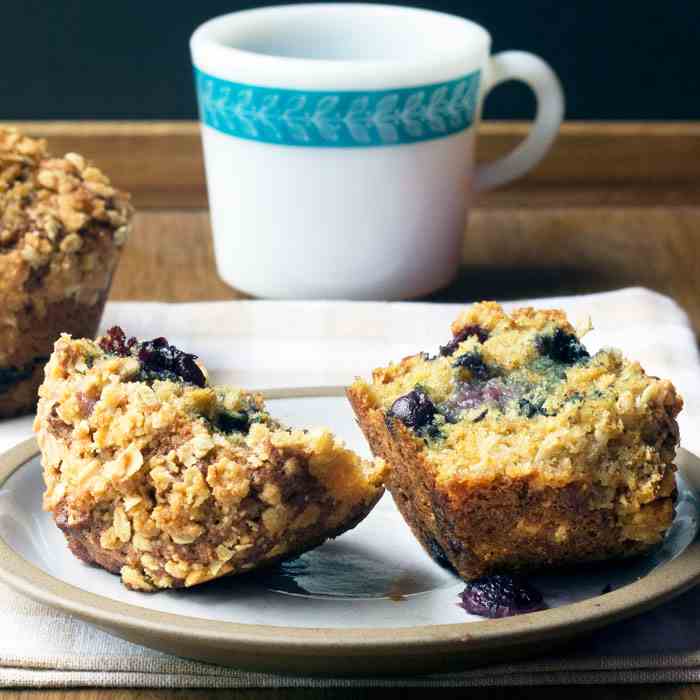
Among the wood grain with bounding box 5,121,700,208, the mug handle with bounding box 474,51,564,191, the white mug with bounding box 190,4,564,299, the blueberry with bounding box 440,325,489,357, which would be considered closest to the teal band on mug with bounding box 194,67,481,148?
the white mug with bounding box 190,4,564,299

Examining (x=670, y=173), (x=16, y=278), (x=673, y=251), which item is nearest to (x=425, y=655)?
(x=16, y=278)

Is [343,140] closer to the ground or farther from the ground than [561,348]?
closer to the ground

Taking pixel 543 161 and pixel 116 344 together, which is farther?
pixel 543 161

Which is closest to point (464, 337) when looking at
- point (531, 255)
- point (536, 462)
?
point (536, 462)

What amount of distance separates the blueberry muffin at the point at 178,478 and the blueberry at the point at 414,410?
0.22 feet

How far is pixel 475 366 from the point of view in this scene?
58.7 inches

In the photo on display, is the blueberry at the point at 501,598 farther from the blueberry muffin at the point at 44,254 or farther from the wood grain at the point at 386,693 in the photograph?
the blueberry muffin at the point at 44,254

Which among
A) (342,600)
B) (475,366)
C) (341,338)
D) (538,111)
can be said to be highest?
(475,366)

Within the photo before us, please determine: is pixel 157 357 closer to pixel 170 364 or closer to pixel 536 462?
pixel 170 364

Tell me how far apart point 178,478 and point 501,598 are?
31 centimetres

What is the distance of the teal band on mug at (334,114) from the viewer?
2209mm

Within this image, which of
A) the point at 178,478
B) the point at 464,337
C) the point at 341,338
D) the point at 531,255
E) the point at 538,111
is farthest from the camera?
the point at 531,255

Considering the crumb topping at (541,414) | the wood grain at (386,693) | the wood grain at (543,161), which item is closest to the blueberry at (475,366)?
the crumb topping at (541,414)

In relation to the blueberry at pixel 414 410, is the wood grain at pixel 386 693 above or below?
below
